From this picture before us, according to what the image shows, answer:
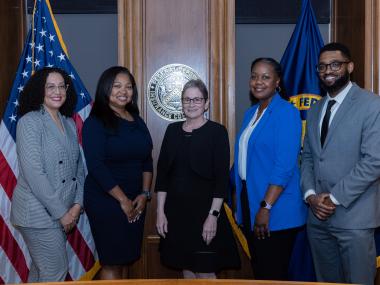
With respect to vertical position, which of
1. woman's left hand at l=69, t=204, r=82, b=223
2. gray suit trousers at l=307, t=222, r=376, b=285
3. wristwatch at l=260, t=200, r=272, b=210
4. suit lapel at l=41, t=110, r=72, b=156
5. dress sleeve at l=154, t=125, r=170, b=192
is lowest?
gray suit trousers at l=307, t=222, r=376, b=285

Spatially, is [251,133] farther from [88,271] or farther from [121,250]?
[88,271]

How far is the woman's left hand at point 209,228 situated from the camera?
8.14ft

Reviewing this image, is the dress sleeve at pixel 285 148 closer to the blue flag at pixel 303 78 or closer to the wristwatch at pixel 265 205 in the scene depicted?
the wristwatch at pixel 265 205

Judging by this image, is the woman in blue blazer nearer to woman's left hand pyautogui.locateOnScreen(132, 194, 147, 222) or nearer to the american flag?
woman's left hand pyautogui.locateOnScreen(132, 194, 147, 222)

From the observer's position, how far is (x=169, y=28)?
3271mm

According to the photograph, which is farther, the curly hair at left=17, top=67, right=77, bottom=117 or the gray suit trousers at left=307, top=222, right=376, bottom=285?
the curly hair at left=17, top=67, right=77, bottom=117

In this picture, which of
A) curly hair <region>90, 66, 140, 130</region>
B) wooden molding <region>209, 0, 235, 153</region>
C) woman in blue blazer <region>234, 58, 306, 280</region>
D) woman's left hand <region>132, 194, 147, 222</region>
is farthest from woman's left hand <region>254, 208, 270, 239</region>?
wooden molding <region>209, 0, 235, 153</region>

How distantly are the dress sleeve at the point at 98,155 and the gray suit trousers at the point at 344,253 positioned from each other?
42.9 inches

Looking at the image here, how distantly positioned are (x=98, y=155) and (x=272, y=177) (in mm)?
910

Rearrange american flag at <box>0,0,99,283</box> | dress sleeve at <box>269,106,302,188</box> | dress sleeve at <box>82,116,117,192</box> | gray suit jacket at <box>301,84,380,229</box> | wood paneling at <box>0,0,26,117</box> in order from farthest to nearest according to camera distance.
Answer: wood paneling at <box>0,0,26,117</box> → american flag at <box>0,0,99,283</box> → dress sleeve at <box>82,116,117,192</box> → dress sleeve at <box>269,106,302,188</box> → gray suit jacket at <box>301,84,380,229</box>

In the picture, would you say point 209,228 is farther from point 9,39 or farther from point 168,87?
point 9,39

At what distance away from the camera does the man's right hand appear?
2.24 meters

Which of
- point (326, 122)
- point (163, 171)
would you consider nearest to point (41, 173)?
point (163, 171)

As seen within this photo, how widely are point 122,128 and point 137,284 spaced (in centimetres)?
136
